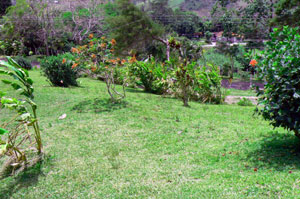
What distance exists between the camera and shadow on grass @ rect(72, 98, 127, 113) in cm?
725

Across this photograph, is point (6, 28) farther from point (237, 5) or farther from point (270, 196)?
point (270, 196)

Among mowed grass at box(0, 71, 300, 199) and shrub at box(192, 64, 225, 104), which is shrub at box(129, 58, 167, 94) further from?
mowed grass at box(0, 71, 300, 199)

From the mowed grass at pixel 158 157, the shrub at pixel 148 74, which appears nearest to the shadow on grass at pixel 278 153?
the mowed grass at pixel 158 157

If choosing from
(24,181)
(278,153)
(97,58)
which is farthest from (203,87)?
(24,181)

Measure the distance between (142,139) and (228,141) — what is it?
62.4 inches

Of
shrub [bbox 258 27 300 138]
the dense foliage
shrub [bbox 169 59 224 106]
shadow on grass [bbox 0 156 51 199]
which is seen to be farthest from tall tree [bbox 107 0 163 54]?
shadow on grass [bbox 0 156 51 199]

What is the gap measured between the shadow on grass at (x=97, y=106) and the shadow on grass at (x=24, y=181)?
291 cm

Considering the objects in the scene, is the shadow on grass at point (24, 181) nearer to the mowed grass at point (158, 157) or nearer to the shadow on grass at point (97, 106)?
the mowed grass at point (158, 157)

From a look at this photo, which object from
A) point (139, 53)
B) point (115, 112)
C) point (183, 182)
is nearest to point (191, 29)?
point (139, 53)

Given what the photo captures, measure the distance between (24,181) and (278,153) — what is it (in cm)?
372

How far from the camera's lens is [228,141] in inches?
204

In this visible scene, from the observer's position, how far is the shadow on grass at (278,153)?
394cm

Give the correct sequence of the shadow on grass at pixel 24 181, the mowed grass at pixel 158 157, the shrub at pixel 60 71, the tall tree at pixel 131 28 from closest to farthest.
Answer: the mowed grass at pixel 158 157, the shadow on grass at pixel 24 181, the shrub at pixel 60 71, the tall tree at pixel 131 28

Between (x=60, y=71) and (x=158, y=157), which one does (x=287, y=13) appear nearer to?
(x=60, y=71)
